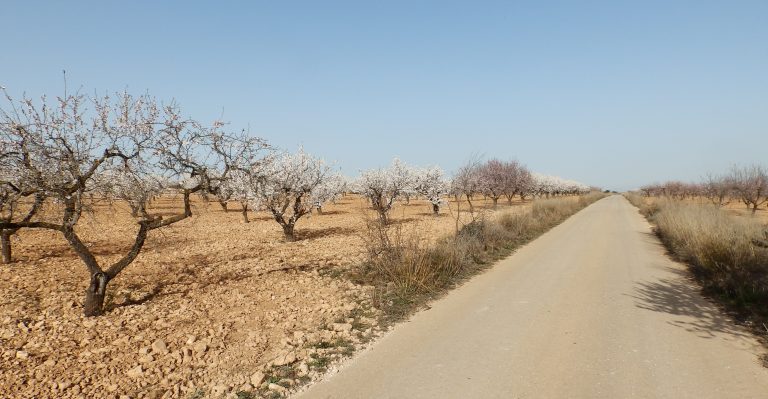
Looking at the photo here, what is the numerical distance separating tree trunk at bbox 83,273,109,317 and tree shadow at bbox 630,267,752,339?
1053 centimetres

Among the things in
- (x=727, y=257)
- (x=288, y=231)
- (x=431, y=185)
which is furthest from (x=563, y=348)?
(x=431, y=185)

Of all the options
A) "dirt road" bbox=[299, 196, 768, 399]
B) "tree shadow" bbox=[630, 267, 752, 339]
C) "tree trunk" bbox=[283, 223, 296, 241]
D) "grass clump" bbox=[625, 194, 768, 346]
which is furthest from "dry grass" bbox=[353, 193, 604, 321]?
"tree trunk" bbox=[283, 223, 296, 241]

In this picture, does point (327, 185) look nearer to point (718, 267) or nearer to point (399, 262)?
point (399, 262)

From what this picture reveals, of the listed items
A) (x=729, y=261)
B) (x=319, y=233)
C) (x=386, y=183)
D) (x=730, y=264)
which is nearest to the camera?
(x=730, y=264)

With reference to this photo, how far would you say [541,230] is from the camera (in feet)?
67.5

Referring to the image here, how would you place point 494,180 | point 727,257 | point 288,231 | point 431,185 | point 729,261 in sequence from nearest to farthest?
point 729,261, point 727,257, point 288,231, point 431,185, point 494,180

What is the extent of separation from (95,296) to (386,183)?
850 inches

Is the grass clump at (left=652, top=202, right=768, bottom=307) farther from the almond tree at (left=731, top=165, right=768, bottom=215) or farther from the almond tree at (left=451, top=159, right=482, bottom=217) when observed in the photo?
the almond tree at (left=731, top=165, right=768, bottom=215)

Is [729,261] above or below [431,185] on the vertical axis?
below

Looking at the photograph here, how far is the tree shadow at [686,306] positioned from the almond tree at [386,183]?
16.5 meters

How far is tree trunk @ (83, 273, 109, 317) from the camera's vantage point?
276 inches

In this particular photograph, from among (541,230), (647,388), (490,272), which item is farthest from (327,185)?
(647,388)

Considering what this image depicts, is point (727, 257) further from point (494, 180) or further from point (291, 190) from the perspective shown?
point (494, 180)

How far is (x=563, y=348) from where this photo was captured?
218 inches
